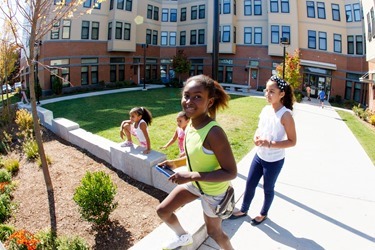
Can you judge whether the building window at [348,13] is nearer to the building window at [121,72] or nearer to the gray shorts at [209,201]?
the building window at [121,72]

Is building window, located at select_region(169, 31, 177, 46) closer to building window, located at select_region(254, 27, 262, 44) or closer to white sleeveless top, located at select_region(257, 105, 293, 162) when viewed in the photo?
building window, located at select_region(254, 27, 262, 44)

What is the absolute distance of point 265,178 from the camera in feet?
12.0

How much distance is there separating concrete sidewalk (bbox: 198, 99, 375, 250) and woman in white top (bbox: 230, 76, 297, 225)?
333 mm

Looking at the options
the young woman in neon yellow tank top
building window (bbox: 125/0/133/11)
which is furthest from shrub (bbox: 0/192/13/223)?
building window (bbox: 125/0/133/11)

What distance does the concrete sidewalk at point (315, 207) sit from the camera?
3483 millimetres

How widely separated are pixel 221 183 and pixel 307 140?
747 cm

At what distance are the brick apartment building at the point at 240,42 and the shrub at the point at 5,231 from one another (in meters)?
21.3

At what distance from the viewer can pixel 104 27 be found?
2692cm

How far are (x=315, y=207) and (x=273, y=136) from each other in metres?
1.67

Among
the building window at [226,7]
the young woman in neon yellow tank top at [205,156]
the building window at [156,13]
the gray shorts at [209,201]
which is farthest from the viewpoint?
the building window at [156,13]

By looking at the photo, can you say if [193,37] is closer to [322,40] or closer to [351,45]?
[322,40]

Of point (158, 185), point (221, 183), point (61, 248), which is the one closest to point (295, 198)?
point (158, 185)

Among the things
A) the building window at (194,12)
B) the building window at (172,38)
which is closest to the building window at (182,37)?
the building window at (172,38)

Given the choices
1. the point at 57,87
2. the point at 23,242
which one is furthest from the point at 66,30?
the point at 23,242
